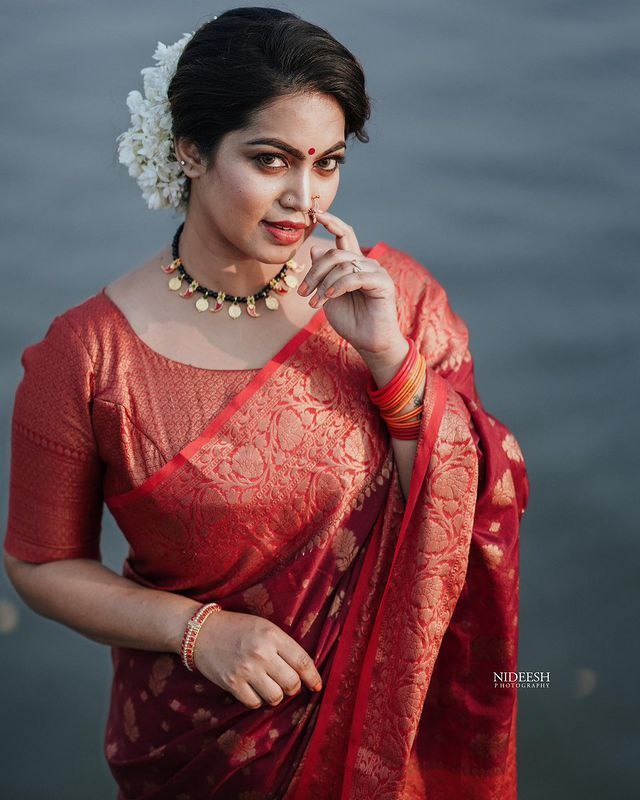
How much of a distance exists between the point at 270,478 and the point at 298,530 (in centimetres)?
8

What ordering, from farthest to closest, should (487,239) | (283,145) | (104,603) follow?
(487,239) < (104,603) < (283,145)

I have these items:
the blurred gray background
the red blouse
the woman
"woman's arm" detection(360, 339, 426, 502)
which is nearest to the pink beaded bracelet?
the woman

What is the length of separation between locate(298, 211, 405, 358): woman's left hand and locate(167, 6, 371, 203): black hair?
15cm

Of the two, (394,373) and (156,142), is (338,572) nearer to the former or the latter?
(394,373)

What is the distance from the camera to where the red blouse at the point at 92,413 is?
1.40 metres

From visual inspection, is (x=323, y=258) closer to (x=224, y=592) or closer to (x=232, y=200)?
(x=232, y=200)

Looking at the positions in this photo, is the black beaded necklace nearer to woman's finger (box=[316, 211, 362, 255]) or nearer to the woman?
the woman

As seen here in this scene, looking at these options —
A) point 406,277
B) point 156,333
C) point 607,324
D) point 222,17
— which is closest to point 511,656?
point 406,277

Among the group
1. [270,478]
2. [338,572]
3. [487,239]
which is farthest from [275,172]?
[487,239]

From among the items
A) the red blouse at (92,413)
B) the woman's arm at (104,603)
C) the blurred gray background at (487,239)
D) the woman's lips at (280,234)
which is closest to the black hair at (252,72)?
the woman's lips at (280,234)

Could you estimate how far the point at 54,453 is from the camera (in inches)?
55.7

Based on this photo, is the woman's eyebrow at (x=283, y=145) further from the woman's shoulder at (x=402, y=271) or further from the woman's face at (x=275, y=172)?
the woman's shoulder at (x=402, y=271)

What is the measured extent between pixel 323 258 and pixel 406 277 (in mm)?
216

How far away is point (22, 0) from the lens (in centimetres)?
317
